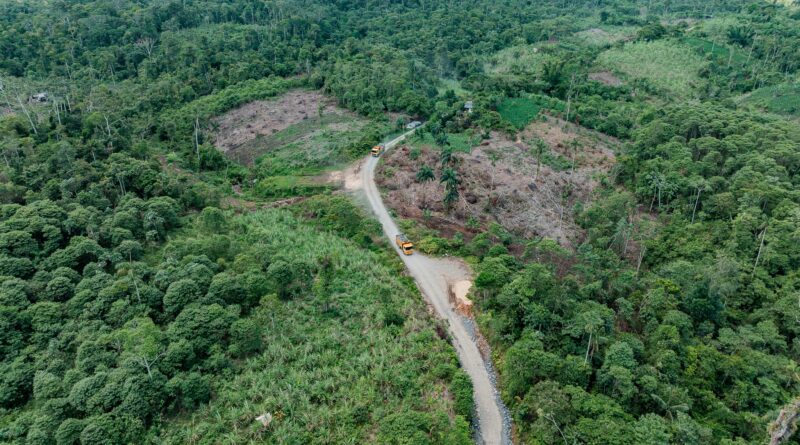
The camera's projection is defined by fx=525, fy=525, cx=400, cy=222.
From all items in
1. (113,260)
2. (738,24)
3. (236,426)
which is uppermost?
(738,24)

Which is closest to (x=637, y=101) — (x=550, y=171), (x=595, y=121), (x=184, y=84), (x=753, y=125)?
(x=595, y=121)

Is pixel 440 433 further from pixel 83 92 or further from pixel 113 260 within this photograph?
pixel 83 92

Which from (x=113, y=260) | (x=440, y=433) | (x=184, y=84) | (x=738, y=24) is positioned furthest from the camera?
(x=738, y=24)

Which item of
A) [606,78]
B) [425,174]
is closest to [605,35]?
[606,78]

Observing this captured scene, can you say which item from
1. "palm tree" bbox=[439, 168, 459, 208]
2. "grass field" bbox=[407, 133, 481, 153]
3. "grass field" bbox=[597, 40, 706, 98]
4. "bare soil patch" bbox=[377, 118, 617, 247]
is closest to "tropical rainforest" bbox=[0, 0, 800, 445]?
"palm tree" bbox=[439, 168, 459, 208]

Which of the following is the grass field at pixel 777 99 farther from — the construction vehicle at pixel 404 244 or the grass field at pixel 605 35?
the construction vehicle at pixel 404 244

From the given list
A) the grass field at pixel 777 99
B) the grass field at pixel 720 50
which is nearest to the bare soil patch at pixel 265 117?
the grass field at pixel 777 99

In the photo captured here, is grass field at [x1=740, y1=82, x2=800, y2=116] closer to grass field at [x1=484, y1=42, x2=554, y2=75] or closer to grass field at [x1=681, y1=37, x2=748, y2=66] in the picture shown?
grass field at [x1=681, y1=37, x2=748, y2=66]
